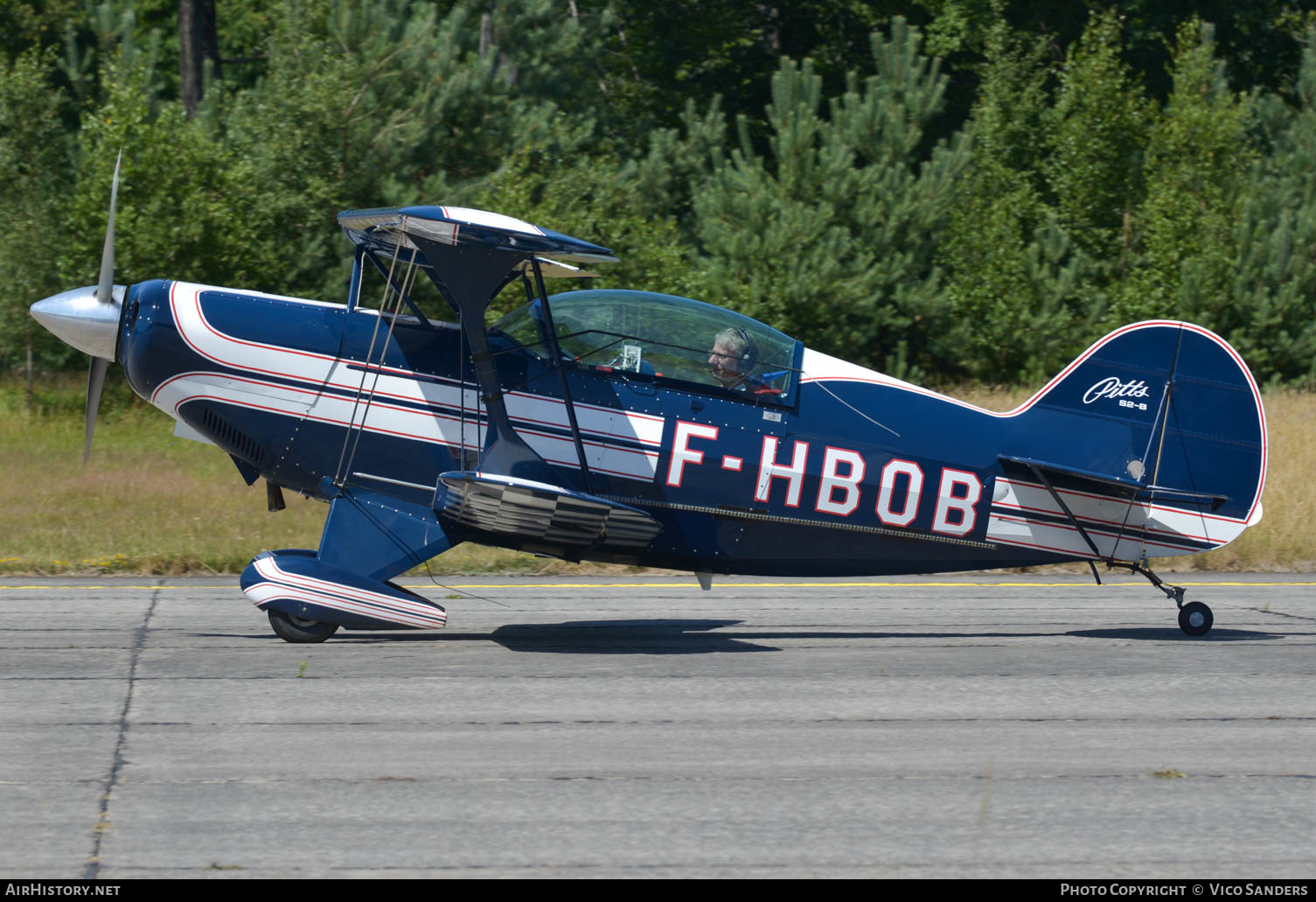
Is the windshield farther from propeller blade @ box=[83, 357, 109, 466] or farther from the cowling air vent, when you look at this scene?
propeller blade @ box=[83, 357, 109, 466]

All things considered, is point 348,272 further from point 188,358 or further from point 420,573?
point 188,358

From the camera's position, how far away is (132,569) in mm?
12180

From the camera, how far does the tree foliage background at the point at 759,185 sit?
21672 mm

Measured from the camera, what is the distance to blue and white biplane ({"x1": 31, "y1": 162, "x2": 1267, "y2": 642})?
29.2ft

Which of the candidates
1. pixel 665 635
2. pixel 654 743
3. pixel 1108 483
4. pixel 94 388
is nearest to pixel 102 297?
pixel 94 388

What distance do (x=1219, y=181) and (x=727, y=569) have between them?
19781mm

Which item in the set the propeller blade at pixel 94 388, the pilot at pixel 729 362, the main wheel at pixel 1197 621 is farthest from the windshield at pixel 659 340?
the main wheel at pixel 1197 621

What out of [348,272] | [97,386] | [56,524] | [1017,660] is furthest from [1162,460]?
[348,272]

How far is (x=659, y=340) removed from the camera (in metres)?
9.18

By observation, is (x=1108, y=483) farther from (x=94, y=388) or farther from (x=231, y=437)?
(x=94, y=388)

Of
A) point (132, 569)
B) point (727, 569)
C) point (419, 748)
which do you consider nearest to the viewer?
point (419, 748)

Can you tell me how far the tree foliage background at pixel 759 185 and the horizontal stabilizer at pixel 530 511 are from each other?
13.5 meters

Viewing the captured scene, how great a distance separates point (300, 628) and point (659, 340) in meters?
3.03

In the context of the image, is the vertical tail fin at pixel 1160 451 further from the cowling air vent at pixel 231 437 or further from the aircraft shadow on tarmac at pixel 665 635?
the cowling air vent at pixel 231 437
